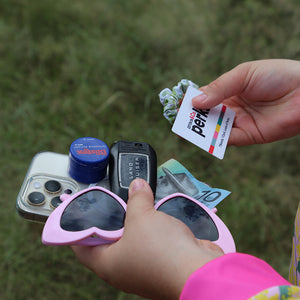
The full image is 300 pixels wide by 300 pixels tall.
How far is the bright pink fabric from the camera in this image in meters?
0.57

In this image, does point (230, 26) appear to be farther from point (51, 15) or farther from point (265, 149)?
point (51, 15)

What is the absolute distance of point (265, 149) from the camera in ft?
6.72

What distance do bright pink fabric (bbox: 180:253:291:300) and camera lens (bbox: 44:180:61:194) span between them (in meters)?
0.48

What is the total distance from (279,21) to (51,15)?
1.60 meters

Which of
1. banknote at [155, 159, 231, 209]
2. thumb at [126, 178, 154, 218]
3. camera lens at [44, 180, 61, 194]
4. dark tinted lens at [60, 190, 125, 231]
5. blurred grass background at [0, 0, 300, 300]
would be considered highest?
thumb at [126, 178, 154, 218]

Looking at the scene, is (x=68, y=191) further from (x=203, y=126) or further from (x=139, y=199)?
(x=203, y=126)

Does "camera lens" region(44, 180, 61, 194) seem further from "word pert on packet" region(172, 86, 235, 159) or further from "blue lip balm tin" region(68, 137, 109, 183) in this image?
"word pert on packet" region(172, 86, 235, 159)

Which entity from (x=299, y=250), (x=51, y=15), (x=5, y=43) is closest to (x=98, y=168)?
(x=299, y=250)

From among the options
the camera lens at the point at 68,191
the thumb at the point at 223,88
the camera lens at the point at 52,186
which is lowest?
the camera lens at the point at 68,191

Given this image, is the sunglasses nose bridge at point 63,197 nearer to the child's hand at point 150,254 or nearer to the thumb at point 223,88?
the child's hand at point 150,254

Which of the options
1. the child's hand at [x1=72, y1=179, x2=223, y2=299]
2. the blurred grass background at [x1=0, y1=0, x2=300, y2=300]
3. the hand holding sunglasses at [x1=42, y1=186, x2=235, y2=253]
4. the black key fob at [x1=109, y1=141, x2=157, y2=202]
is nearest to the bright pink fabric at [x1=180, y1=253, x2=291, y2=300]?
the child's hand at [x1=72, y1=179, x2=223, y2=299]

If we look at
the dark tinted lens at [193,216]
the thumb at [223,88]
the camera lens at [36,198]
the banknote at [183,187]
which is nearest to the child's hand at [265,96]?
the thumb at [223,88]

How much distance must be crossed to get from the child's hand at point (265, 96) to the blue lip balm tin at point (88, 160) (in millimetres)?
437

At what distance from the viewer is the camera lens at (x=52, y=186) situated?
941mm
